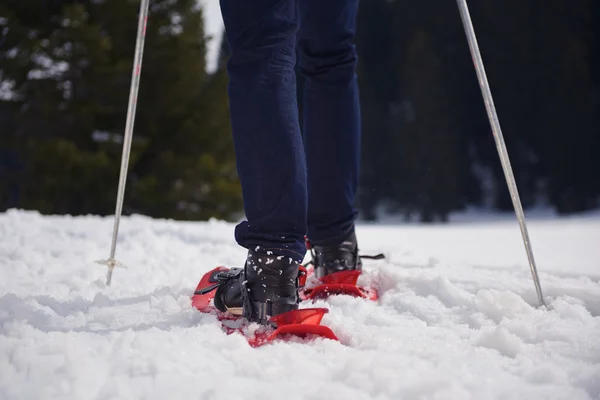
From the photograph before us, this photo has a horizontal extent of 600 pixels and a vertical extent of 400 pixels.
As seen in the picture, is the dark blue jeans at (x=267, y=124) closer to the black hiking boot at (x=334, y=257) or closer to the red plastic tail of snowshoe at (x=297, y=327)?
the red plastic tail of snowshoe at (x=297, y=327)

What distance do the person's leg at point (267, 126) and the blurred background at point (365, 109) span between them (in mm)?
8152

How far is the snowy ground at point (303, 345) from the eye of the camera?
30.3 inches

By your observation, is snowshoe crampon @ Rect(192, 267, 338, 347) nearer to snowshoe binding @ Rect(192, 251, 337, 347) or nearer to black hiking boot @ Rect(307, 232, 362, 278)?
snowshoe binding @ Rect(192, 251, 337, 347)

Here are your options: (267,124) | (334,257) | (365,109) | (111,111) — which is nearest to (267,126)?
(267,124)

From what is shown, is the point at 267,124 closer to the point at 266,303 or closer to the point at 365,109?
the point at 266,303

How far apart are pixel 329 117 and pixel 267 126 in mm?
500

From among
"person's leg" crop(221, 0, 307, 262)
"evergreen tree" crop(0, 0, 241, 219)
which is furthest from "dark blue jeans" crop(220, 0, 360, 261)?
"evergreen tree" crop(0, 0, 241, 219)

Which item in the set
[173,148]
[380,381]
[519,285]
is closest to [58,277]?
[380,381]

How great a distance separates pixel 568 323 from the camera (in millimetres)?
1077

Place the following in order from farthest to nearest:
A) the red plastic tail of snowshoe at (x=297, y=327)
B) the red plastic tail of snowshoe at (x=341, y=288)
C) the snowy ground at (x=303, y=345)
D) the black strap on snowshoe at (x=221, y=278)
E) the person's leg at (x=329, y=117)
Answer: the person's leg at (x=329, y=117), the red plastic tail of snowshoe at (x=341, y=288), the black strap on snowshoe at (x=221, y=278), the red plastic tail of snowshoe at (x=297, y=327), the snowy ground at (x=303, y=345)

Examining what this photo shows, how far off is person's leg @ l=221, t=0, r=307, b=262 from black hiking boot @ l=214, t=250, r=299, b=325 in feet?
0.08

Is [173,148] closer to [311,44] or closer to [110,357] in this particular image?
[311,44]

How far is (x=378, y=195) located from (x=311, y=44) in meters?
15.4

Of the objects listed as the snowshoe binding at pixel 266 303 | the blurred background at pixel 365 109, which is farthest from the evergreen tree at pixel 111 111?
the snowshoe binding at pixel 266 303
